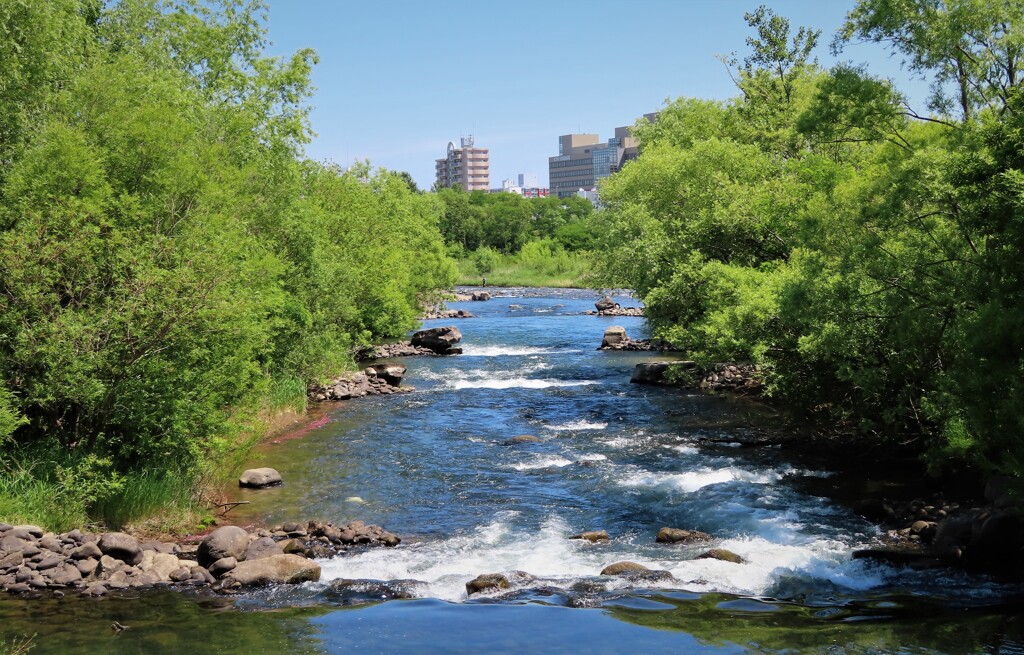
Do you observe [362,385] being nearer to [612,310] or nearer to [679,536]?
[679,536]

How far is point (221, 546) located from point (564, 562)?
6.55 metres

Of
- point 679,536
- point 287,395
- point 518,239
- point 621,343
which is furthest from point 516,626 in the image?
point 518,239

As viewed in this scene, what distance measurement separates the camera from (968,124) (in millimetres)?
18125

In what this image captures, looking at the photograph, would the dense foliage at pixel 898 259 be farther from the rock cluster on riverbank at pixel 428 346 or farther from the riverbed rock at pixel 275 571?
the rock cluster on riverbank at pixel 428 346

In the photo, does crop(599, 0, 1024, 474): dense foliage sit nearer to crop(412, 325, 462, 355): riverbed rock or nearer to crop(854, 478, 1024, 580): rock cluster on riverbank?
crop(854, 478, 1024, 580): rock cluster on riverbank

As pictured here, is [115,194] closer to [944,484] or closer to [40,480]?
[40,480]

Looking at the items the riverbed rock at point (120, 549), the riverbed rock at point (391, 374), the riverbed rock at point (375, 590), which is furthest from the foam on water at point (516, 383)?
the riverbed rock at point (120, 549)

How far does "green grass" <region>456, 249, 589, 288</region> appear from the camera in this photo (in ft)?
406

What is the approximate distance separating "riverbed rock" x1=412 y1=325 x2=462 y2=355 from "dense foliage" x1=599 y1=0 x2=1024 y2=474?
1885cm

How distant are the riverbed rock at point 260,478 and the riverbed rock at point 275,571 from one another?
6841 mm

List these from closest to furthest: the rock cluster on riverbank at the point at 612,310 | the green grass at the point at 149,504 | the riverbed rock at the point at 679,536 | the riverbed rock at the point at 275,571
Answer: the riverbed rock at the point at 275,571 → the green grass at the point at 149,504 → the riverbed rock at the point at 679,536 → the rock cluster on riverbank at the point at 612,310

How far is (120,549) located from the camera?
1571 cm

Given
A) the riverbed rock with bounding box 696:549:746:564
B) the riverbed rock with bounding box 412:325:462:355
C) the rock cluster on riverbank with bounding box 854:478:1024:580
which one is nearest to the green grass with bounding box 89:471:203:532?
the riverbed rock with bounding box 696:549:746:564

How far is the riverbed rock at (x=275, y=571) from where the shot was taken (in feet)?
51.4
